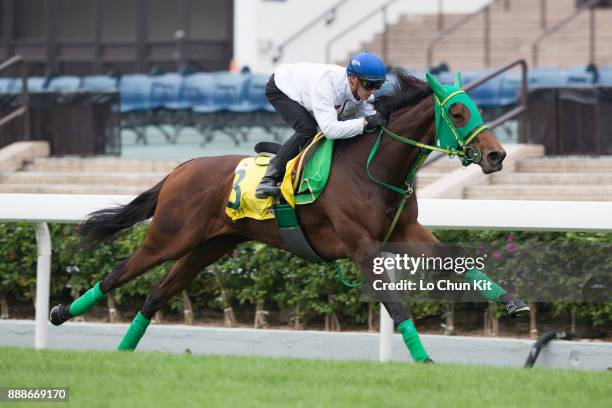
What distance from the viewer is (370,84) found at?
6.75m

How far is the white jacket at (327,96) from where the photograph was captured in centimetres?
673

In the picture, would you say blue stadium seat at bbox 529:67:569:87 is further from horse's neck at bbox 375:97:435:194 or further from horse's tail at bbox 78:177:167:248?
horse's neck at bbox 375:97:435:194

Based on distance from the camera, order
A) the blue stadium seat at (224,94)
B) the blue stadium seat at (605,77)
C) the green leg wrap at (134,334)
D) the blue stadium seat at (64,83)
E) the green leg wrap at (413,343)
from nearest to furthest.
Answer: the green leg wrap at (413,343) → the green leg wrap at (134,334) → the blue stadium seat at (605,77) → the blue stadium seat at (224,94) → the blue stadium seat at (64,83)

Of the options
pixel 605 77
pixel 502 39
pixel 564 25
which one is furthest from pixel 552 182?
pixel 502 39

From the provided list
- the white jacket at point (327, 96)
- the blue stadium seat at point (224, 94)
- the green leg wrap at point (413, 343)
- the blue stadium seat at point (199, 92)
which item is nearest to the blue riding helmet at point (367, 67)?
the white jacket at point (327, 96)

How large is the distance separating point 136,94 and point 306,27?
4.79 meters

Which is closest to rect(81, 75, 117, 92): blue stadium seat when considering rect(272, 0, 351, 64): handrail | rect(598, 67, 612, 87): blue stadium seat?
rect(272, 0, 351, 64): handrail

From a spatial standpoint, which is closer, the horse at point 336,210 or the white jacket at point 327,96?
the horse at point 336,210

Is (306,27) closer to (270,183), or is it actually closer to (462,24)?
(462,24)

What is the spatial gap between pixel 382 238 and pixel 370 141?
21.3 inches

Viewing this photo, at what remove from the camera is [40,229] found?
785 centimetres

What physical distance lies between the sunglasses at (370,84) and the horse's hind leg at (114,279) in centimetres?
155

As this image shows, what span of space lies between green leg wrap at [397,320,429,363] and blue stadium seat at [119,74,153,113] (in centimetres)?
1047

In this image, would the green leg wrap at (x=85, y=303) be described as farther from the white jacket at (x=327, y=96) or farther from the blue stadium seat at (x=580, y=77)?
the blue stadium seat at (x=580, y=77)
